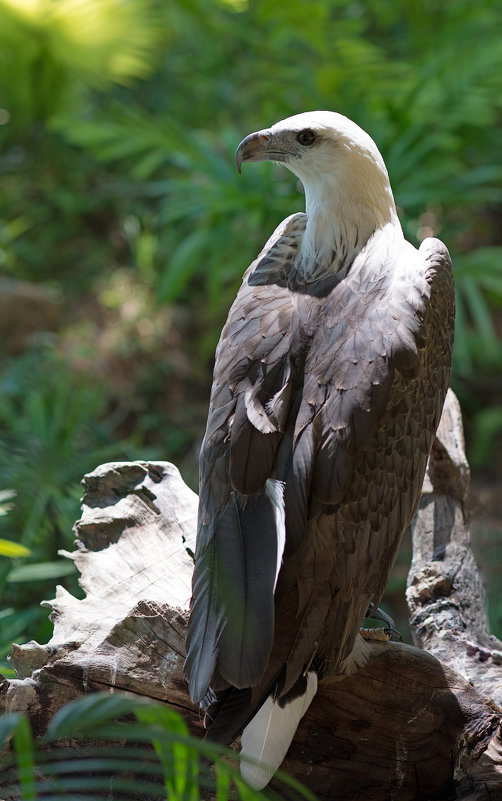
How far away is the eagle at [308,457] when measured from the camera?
80.0 inches

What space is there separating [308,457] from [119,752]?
86 centimetres

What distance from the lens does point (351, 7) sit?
24.9ft

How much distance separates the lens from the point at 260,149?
106 inches

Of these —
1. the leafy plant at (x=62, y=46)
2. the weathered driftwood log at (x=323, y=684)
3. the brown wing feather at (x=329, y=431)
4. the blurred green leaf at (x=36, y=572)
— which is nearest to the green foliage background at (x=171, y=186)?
A: the leafy plant at (x=62, y=46)

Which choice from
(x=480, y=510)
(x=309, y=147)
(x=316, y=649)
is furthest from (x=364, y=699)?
(x=480, y=510)

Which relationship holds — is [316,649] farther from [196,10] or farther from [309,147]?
[196,10]

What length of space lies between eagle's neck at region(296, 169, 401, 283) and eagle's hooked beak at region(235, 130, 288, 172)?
0.51 ft

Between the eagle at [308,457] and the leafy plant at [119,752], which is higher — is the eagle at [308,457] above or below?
above

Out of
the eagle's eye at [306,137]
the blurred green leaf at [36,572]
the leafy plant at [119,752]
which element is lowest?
the leafy plant at [119,752]

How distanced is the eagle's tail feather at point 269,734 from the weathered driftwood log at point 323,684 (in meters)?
0.16

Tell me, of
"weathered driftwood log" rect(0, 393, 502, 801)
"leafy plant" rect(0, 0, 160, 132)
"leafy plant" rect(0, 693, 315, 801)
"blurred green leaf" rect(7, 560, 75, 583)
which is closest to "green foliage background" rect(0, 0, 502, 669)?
"leafy plant" rect(0, 0, 160, 132)

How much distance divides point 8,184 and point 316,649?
666cm

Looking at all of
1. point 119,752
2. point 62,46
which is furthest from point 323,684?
point 62,46

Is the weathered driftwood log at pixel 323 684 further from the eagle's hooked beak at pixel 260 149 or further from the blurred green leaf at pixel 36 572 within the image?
the eagle's hooked beak at pixel 260 149
